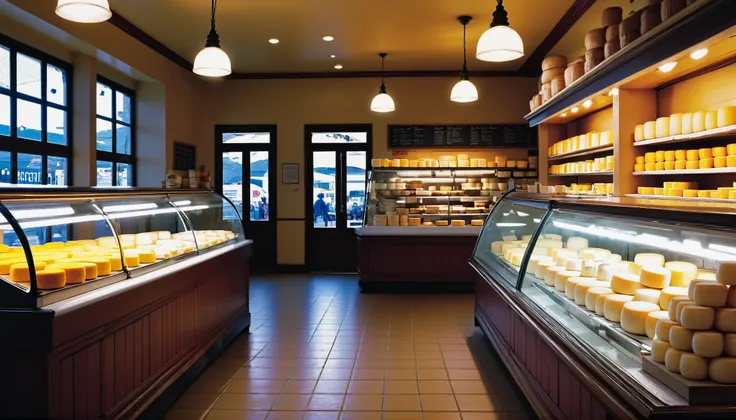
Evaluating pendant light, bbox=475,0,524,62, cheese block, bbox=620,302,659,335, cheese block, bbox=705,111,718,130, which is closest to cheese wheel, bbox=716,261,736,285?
cheese block, bbox=620,302,659,335

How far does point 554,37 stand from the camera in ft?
24.5

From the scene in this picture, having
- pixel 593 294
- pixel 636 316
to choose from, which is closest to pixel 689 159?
pixel 593 294

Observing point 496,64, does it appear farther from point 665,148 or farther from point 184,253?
point 184,253

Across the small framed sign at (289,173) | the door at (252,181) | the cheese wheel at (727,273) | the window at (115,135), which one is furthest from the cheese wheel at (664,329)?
the door at (252,181)

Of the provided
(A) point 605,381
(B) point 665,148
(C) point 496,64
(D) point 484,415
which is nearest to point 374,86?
(C) point 496,64

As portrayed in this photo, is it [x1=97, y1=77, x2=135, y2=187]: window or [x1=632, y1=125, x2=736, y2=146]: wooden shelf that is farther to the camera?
[x1=97, y1=77, x2=135, y2=187]: window

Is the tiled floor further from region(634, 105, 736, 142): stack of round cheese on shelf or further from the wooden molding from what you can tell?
the wooden molding

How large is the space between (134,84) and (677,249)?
25.8 ft

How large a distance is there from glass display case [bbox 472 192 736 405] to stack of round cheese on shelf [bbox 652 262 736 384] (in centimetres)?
8

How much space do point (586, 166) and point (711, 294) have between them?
5217 millimetres

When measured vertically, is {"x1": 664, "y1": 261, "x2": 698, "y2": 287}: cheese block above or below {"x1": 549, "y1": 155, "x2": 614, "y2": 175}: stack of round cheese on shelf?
below

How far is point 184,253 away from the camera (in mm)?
4246

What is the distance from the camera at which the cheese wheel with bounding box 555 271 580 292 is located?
3221 millimetres

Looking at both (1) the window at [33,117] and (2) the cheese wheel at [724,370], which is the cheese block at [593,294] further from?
(1) the window at [33,117]
